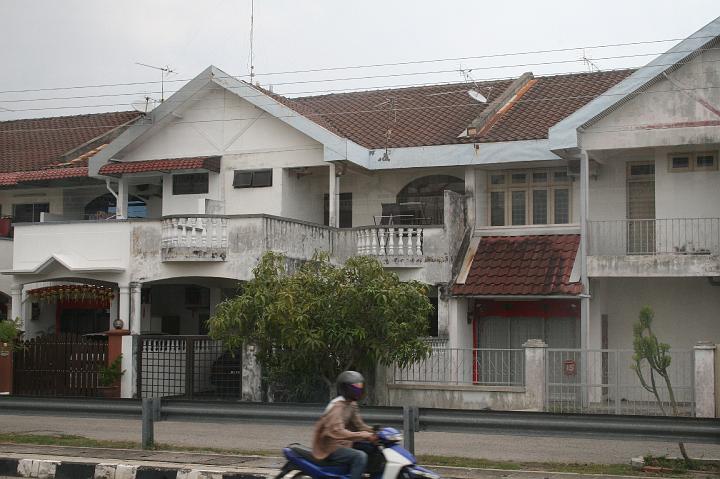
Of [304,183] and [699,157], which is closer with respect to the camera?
[699,157]

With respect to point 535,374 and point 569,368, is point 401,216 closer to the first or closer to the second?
point 569,368

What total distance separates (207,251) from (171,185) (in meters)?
4.74

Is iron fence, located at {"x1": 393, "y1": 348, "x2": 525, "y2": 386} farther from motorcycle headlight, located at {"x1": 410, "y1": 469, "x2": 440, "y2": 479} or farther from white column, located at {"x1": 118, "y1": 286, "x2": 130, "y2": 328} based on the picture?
motorcycle headlight, located at {"x1": 410, "y1": 469, "x2": 440, "y2": 479}

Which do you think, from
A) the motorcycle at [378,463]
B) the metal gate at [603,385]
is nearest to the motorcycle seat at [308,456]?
the motorcycle at [378,463]

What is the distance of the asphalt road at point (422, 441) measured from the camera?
1482 cm

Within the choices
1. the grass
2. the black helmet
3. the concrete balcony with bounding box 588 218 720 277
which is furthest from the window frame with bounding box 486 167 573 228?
the black helmet

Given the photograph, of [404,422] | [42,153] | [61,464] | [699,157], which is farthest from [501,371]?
[42,153]

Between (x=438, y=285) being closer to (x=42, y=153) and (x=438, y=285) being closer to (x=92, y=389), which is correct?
(x=92, y=389)

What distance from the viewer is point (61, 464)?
13477 mm

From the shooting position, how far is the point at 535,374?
2041cm

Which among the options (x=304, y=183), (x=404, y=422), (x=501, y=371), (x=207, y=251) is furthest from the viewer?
(x=304, y=183)

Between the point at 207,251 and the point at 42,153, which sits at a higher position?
the point at 42,153

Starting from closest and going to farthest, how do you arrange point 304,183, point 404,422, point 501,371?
point 404,422 → point 501,371 → point 304,183

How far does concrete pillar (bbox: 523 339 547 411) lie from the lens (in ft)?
66.6
